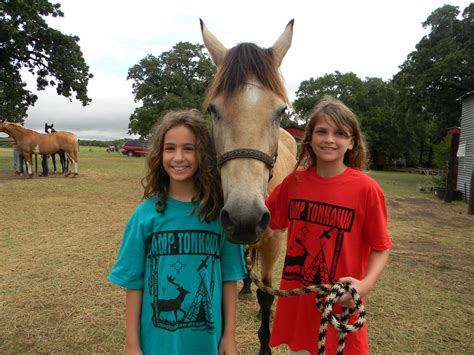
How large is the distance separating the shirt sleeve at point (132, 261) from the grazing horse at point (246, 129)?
441mm

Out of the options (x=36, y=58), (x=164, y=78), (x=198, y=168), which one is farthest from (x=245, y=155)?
(x=164, y=78)

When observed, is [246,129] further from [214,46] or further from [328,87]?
[328,87]

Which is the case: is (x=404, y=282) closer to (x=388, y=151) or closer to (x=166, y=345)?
(x=166, y=345)

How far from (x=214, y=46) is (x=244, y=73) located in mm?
612

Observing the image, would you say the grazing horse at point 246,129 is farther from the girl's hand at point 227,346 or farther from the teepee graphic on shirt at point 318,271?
the girl's hand at point 227,346

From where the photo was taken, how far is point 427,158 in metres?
46.5

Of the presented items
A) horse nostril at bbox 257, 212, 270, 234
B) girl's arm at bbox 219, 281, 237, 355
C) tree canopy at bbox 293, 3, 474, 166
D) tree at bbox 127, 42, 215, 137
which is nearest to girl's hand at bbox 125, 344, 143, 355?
girl's arm at bbox 219, 281, 237, 355

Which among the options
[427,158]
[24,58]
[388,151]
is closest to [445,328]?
[24,58]

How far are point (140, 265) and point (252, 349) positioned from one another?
1.95 m

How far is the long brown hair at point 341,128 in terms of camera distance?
68.3 inches

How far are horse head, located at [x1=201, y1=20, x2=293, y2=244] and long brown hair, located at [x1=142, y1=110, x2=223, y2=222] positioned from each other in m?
0.08

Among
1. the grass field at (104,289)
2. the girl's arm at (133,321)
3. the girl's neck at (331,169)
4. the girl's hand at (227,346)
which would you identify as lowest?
the grass field at (104,289)

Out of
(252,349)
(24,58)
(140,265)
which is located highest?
(24,58)

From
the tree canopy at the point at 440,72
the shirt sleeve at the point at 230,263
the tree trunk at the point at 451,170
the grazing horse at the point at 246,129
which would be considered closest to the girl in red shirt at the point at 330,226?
the grazing horse at the point at 246,129
